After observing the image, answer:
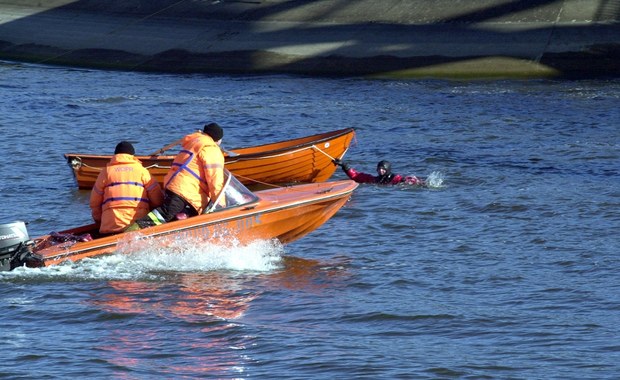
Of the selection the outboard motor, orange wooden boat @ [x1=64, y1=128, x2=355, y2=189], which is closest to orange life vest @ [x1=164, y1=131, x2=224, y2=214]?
the outboard motor

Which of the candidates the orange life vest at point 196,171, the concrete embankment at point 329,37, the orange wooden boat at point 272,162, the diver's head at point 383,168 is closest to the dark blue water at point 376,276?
the diver's head at point 383,168

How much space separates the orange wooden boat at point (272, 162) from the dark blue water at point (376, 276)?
588 millimetres

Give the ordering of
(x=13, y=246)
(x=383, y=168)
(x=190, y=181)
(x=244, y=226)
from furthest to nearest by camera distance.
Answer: (x=383, y=168) → (x=244, y=226) → (x=190, y=181) → (x=13, y=246)

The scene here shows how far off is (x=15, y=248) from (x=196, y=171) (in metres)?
2.24

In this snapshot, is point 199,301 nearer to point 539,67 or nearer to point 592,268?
point 592,268

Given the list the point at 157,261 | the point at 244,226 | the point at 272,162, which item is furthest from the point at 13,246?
the point at 272,162

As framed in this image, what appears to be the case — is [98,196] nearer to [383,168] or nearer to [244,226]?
[244,226]

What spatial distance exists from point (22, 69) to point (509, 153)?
17.4 metres

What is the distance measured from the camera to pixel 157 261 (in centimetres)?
1412

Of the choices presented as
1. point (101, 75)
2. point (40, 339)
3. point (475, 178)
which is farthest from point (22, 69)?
point (40, 339)

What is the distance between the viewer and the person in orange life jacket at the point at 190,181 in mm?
14164

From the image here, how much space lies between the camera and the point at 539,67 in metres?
31.2

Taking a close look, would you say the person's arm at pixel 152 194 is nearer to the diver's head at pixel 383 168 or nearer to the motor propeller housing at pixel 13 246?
the motor propeller housing at pixel 13 246

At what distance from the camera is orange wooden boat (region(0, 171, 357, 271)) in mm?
13625
